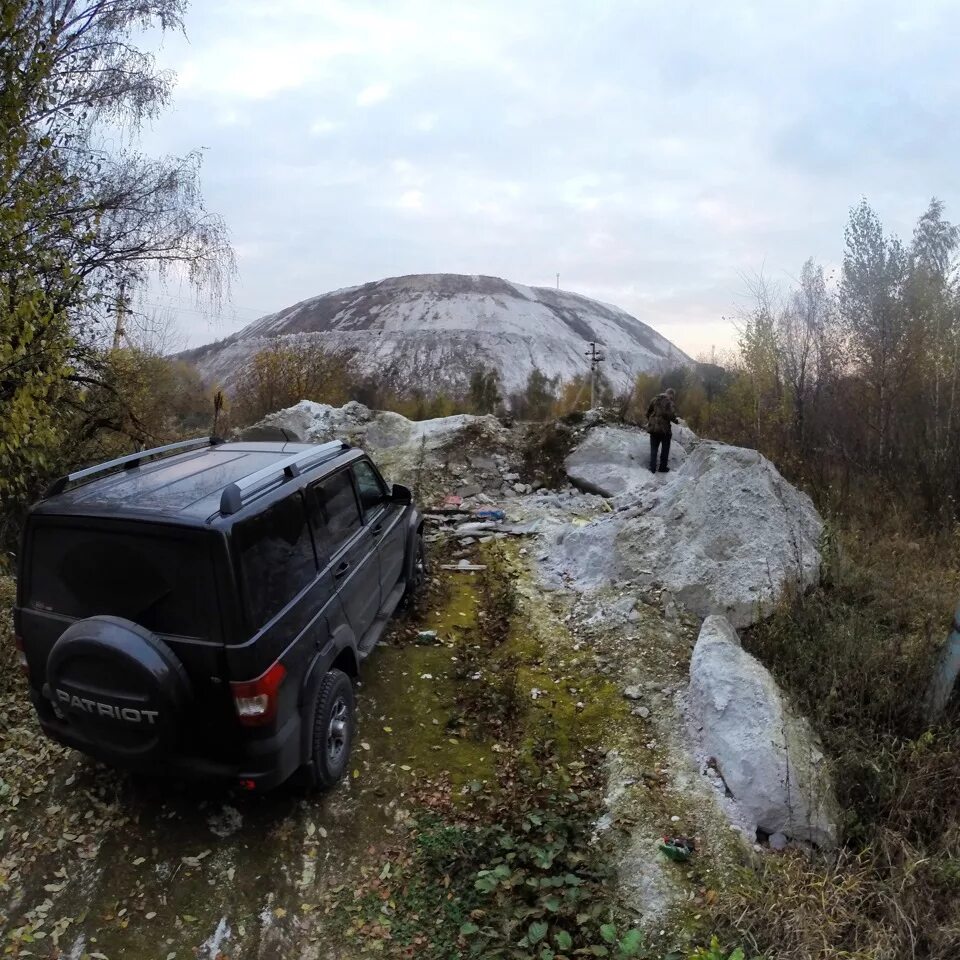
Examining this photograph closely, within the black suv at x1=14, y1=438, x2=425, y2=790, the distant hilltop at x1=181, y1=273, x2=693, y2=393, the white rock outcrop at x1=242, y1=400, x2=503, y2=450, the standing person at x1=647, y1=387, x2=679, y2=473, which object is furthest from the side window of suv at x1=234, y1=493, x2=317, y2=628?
the distant hilltop at x1=181, y1=273, x2=693, y2=393

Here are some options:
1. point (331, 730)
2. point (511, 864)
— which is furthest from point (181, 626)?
point (511, 864)

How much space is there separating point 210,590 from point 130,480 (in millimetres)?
1179

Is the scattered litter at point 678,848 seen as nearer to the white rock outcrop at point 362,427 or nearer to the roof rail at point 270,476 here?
the roof rail at point 270,476

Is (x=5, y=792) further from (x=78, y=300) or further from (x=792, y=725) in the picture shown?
(x=792, y=725)

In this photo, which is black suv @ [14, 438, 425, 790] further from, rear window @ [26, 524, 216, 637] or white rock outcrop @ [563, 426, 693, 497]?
white rock outcrop @ [563, 426, 693, 497]

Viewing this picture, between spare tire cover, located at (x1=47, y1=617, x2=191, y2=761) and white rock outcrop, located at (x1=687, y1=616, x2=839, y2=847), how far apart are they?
3.08 m

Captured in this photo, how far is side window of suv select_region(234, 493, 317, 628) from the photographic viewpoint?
3.15 meters

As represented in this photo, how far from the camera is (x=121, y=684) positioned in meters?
3.03

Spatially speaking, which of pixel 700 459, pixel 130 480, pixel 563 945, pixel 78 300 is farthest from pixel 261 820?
pixel 700 459

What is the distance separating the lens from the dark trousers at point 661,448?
10820 millimetres

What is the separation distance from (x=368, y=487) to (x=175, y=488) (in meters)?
1.91

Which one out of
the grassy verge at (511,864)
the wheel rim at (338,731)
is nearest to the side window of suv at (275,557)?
the wheel rim at (338,731)

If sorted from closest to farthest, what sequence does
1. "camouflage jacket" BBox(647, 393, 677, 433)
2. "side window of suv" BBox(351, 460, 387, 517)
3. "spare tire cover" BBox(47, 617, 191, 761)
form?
1. "spare tire cover" BBox(47, 617, 191, 761)
2. "side window of suv" BBox(351, 460, 387, 517)
3. "camouflage jacket" BBox(647, 393, 677, 433)

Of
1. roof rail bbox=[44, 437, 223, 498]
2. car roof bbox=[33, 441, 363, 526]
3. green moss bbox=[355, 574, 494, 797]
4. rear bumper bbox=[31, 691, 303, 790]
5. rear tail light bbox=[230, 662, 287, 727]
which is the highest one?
roof rail bbox=[44, 437, 223, 498]
